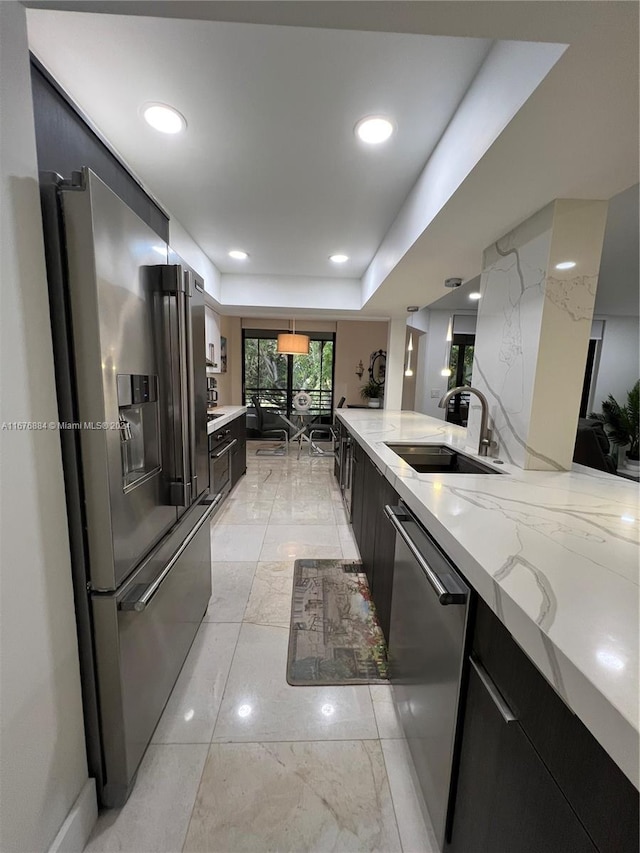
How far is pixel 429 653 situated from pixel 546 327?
55.4 inches

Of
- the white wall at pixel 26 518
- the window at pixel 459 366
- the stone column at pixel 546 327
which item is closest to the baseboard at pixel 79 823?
the white wall at pixel 26 518

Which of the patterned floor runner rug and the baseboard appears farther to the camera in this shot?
the patterned floor runner rug

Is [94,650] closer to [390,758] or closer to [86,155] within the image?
[390,758]

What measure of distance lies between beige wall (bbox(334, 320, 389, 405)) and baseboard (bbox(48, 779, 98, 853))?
6.48 m

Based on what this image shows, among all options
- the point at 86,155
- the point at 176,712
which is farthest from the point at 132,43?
the point at 176,712

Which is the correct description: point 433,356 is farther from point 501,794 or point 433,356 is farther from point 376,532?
point 501,794

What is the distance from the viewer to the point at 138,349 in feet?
3.40

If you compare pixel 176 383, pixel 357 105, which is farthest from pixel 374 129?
pixel 176 383

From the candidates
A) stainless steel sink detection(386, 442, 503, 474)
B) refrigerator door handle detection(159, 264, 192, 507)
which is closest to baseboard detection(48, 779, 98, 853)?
refrigerator door handle detection(159, 264, 192, 507)

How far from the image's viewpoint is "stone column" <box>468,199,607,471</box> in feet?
4.71

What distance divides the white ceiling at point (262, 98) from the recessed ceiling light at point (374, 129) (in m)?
0.04

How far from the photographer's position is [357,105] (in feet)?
4.67

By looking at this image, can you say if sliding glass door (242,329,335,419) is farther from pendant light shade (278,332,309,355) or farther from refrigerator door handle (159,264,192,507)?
refrigerator door handle (159,264,192,507)

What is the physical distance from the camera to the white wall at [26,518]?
0.71m
